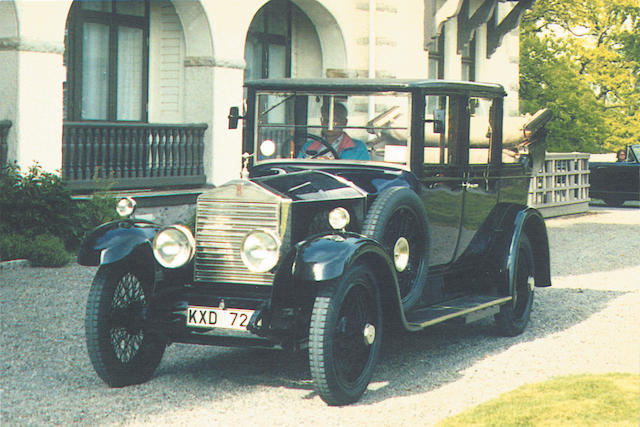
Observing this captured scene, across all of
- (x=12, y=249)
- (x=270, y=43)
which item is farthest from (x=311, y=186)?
(x=270, y=43)

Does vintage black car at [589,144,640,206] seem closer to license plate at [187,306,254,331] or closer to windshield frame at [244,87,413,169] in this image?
windshield frame at [244,87,413,169]

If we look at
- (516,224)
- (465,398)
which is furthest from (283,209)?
(516,224)

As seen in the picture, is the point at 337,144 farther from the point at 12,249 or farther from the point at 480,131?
the point at 12,249

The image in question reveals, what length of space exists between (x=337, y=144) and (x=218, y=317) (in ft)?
6.14

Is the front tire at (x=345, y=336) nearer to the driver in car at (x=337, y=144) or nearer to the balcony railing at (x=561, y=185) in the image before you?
the driver in car at (x=337, y=144)

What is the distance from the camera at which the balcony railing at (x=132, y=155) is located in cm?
1309

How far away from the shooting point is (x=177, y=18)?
15.7 m

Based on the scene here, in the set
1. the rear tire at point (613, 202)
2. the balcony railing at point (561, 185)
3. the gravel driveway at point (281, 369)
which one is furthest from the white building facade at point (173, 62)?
the rear tire at point (613, 202)

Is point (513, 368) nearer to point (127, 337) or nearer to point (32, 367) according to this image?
point (127, 337)

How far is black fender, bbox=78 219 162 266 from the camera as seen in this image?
6.06 m

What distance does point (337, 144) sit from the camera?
7066 mm

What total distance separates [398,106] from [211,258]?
1.90 m

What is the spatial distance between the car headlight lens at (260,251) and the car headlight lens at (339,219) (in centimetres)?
38

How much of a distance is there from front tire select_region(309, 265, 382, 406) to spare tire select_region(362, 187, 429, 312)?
50 centimetres
